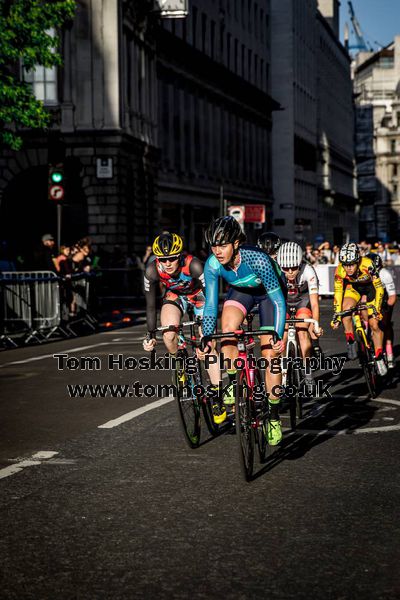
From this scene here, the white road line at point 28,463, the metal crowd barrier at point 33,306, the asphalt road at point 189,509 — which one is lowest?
the asphalt road at point 189,509

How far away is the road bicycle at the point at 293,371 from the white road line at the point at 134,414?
1387mm

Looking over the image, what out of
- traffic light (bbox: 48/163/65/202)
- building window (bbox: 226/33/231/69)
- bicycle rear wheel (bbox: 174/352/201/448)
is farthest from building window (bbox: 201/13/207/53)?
bicycle rear wheel (bbox: 174/352/201/448)

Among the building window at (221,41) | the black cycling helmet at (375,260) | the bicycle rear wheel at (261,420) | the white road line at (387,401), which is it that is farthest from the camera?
the building window at (221,41)

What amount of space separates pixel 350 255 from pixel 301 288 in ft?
3.67

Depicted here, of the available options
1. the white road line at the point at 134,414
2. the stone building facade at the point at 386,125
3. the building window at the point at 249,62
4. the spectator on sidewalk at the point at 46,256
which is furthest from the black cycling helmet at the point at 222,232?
the stone building facade at the point at 386,125

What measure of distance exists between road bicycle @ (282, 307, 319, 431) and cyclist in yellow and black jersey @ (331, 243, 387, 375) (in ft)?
3.96

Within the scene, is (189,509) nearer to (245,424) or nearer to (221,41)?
(245,424)

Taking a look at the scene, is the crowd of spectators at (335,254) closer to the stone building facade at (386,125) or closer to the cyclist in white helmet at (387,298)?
the cyclist in white helmet at (387,298)

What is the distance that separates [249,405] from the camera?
25.0 feet

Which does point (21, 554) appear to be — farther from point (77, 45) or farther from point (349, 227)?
point (349, 227)

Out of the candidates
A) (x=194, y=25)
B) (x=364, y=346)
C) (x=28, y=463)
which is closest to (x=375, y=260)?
(x=364, y=346)

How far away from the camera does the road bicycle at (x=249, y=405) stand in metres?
7.41

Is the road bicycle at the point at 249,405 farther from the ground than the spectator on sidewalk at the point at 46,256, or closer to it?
closer to it

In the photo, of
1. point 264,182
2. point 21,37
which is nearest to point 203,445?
point 21,37
